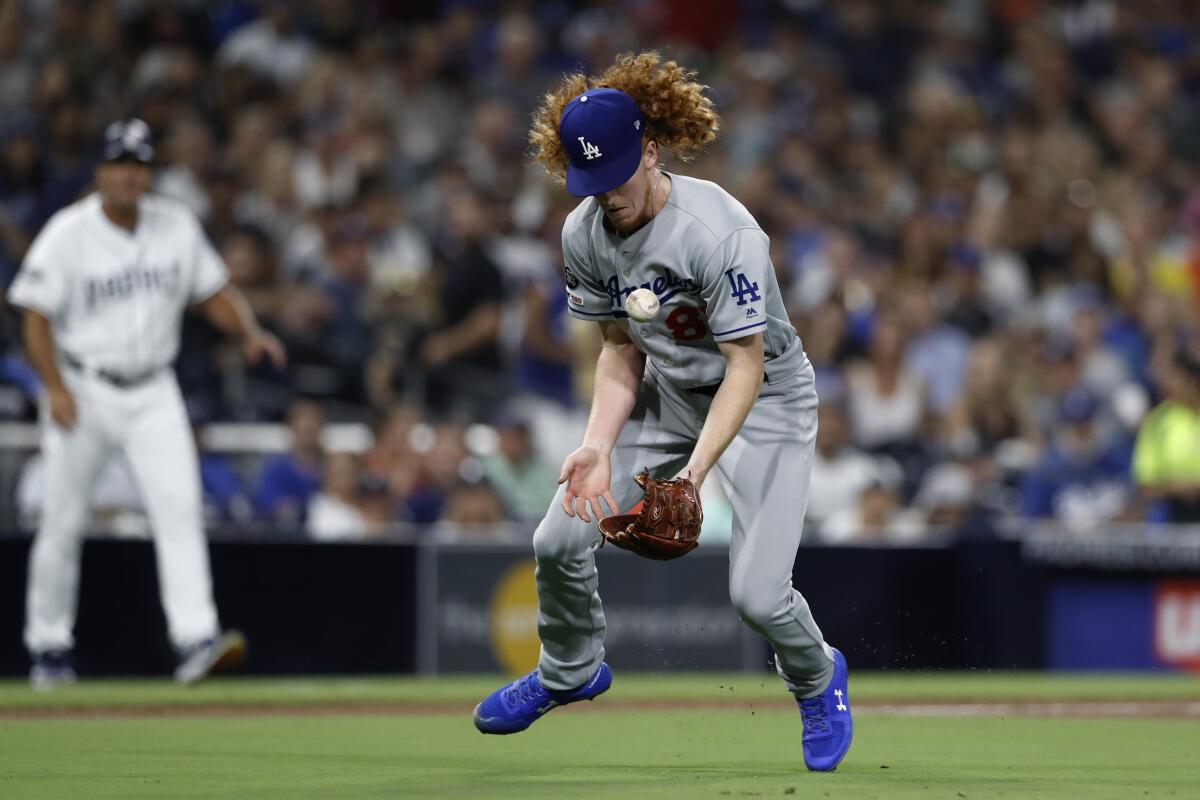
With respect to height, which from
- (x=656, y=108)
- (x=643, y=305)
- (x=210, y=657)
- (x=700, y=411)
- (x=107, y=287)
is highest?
(x=656, y=108)

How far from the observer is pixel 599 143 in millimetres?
5711

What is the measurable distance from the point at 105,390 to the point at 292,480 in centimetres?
230

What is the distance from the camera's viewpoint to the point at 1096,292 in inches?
589

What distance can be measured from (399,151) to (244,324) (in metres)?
5.06

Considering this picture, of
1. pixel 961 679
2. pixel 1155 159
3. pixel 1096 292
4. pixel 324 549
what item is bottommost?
pixel 961 679

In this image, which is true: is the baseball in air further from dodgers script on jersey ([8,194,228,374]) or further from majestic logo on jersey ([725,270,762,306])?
dodgers script on jersey ([8,194,228,374])

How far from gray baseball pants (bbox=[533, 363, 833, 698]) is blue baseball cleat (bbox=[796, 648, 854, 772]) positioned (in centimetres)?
5

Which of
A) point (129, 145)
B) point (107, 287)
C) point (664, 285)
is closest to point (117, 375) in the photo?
point (107, 287)

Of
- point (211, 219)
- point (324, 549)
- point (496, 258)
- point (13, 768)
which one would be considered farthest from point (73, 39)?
point (13, 768)

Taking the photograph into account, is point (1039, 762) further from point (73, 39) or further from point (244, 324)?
point (73, 39)

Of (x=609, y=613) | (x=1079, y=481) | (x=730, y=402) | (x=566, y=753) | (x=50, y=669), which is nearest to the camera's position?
(x=730, y=402)

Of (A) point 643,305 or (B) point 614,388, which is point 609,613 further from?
(A) point 643,305

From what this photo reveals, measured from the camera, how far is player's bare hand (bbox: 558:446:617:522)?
5934mm

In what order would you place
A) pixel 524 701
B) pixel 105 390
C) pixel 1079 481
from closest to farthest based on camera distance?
pixel 524 701 < pixel 105 390 < pixel 1079 481
